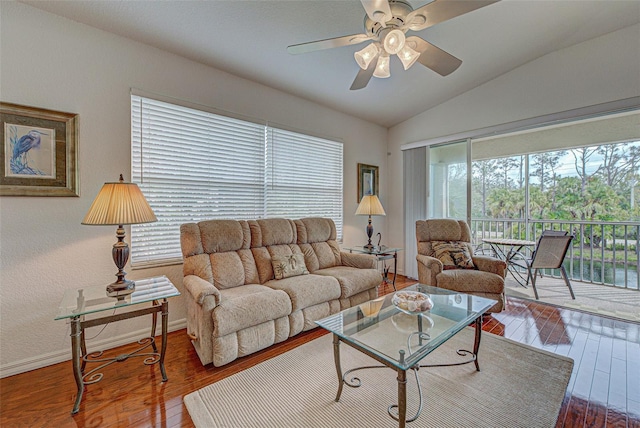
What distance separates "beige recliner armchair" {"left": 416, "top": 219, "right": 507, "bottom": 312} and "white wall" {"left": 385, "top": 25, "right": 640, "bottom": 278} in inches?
60.5

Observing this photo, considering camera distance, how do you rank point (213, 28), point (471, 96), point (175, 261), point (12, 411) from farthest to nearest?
1. point (471, 96)
2. point (175, 261)
3. point (213, 28)
4. point (12, 411)

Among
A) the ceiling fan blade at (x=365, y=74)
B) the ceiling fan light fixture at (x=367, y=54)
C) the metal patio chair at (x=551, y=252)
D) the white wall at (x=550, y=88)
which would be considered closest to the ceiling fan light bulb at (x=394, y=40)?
the ceiling fan light fixture at (x=367, y=54)

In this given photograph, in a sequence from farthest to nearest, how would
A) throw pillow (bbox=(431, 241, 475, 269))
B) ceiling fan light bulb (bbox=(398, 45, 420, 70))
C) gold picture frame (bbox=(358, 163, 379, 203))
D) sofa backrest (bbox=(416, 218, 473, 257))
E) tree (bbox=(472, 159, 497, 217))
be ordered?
tree (bbox=(472, 159, 497, 217)) < gold picture frame (bbox=(358, 163, 379, 203)) < sofa backrest (bbox=(416, 218, 473, 257)) < throw pillow (bbox=(431, 241, 475, 269)) < ceiling fan light bulb (bbox=(398, 45, 420, 70))

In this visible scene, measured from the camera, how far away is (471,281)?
2975mm

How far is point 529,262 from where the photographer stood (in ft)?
13.0

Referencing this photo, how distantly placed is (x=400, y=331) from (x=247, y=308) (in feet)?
3.72

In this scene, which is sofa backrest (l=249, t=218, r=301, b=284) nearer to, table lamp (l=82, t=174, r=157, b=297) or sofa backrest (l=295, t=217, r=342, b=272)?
sofa backrest (l=295, t=217, r=342, b=272)

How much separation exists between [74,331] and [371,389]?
187 centimetres

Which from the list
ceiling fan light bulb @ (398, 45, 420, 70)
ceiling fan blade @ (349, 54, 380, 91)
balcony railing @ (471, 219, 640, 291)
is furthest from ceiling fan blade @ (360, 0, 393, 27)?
balcony railing @ (471, 219, 640, 291)

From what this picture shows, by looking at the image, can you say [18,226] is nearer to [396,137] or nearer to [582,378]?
[582,378]

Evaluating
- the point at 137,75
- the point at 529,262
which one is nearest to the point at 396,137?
the point at 529,262

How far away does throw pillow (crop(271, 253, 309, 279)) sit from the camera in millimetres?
2875

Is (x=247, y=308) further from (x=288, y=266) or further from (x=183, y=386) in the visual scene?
(x=288, y=266)

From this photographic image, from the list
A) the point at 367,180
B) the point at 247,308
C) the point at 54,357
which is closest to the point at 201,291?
the point at 247,308
